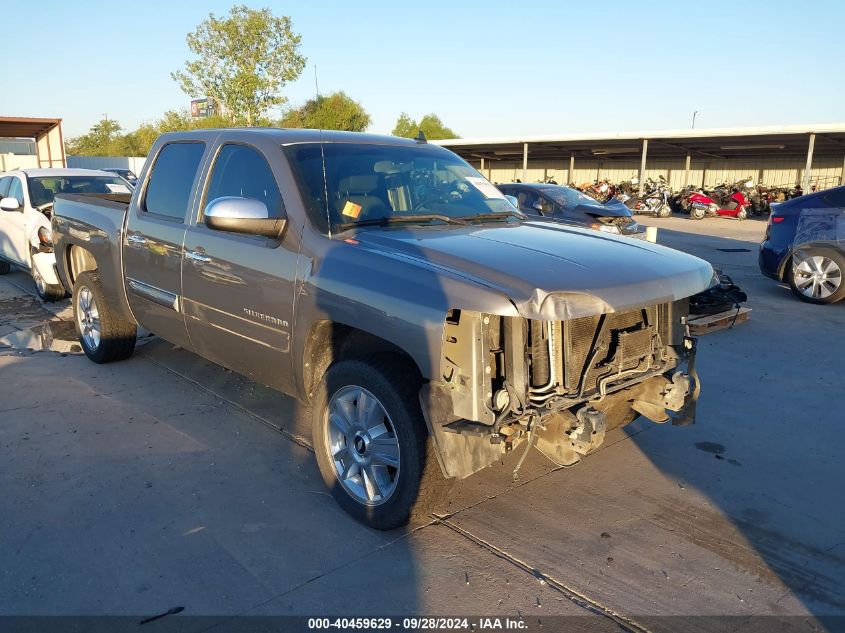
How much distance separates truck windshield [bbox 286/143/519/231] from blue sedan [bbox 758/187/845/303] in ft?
20.4

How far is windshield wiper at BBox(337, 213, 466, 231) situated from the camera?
3.63 m

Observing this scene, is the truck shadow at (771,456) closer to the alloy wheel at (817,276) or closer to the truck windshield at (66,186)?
the alloy wheel at (817,276)

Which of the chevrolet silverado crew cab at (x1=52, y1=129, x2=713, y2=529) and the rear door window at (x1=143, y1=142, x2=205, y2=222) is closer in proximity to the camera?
the chevrolet silverado crew cab at (x1=52, y1=129, x2=713, y2=529)

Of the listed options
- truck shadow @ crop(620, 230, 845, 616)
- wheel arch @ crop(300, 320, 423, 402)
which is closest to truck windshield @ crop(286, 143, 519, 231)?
wheel arch @ crop(300, 320, 423, 402)

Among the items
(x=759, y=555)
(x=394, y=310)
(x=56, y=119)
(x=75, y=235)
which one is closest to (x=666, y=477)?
(x=759, y=555)

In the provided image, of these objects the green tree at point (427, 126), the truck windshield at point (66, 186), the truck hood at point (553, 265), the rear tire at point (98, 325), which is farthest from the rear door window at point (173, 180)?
the green tree at point (427, 126)

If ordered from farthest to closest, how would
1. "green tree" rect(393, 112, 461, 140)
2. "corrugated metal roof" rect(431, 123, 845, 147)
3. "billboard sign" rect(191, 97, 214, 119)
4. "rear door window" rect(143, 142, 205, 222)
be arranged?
"green tree" rect(393, 112, 461, 140) → "billboard sign" rect(191, 97, 214, 119) → "corrugated metal roof" rect(431, 123, 845, 147) → "rear door window" rect(143, 142, 205, 222)

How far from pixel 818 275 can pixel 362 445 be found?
25.6 ft

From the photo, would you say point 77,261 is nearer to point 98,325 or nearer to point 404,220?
point 98,325

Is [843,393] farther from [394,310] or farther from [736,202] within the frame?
[736,202]

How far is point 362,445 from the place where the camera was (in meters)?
3.46

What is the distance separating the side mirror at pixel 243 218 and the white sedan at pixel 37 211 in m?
5.89

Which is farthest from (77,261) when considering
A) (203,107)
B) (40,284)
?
(203,107)

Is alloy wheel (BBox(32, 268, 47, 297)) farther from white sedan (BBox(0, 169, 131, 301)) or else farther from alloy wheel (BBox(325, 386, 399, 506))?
alloy wheel (BBox(325, 386, 399, 506))
